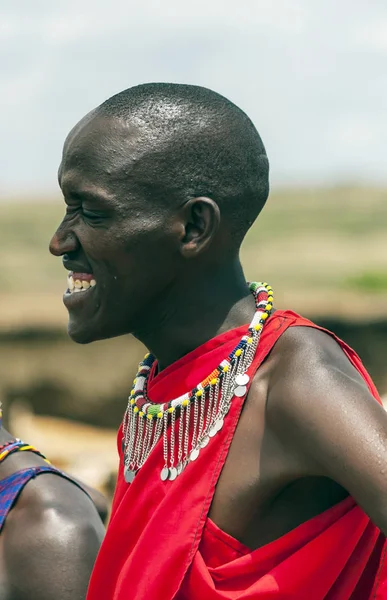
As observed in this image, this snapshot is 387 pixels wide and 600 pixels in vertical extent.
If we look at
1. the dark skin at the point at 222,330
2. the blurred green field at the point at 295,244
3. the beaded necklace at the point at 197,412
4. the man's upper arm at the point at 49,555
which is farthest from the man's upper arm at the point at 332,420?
the blurred green field at the point at 295,244

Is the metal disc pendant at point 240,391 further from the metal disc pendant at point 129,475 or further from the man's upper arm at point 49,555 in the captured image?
the man's upper arm at point 49,555

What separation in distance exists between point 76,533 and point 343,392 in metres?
1.33

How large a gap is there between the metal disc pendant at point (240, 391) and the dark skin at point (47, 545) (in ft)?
3.47

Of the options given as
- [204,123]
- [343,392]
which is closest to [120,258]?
[204,123]

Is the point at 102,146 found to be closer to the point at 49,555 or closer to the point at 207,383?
the point at 207,383

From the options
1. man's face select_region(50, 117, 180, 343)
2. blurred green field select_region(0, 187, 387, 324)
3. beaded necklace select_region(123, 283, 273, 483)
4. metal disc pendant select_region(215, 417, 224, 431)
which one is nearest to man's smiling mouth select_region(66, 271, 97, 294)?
man's face select_region(50, 117, 180, 343)

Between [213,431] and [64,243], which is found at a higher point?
[64,243]

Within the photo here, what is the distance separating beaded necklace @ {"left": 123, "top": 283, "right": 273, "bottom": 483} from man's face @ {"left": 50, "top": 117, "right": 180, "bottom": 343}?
235 millimetres

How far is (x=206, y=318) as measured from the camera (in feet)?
9.14

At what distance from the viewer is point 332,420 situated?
7.84ft

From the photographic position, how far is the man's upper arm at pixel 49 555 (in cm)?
339

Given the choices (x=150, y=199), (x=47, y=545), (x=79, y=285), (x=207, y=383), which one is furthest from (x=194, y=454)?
(x=47, y=545)

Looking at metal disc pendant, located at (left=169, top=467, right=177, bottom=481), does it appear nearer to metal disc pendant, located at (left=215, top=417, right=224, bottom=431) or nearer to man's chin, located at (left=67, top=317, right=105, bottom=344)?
metal disc pendant, located at (left=215, top=417, right=224, bottom=431)

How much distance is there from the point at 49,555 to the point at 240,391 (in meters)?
1.12
